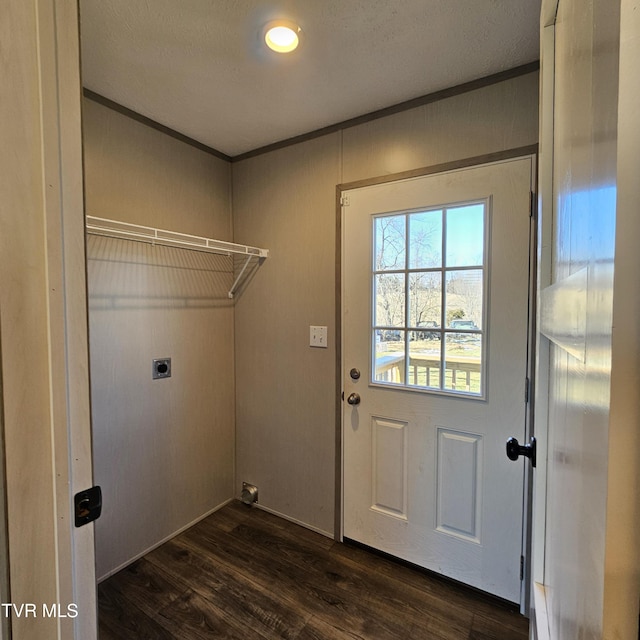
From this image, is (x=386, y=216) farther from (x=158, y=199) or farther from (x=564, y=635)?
(x=564, y=635)

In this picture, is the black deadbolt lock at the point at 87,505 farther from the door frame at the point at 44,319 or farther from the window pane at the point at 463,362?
the window pane at the point at 463,362

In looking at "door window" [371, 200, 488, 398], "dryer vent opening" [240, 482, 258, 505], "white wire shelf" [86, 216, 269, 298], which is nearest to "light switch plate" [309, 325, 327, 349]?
"door window" [371, 200, 488, 398]

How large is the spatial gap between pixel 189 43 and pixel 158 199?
81cm

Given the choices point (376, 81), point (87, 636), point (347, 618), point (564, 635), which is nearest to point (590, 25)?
Result: point (564, 635)

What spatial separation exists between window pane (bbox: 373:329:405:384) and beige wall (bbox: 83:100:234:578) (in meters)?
1.07

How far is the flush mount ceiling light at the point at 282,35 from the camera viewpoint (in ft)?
4.02

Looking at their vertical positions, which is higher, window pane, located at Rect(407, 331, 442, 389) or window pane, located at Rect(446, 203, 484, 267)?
window pane, located at Rect(446, 203, 484, 267)

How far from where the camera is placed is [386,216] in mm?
1749

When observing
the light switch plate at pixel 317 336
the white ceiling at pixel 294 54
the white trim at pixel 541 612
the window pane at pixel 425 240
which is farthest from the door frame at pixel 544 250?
the light switch plate at pixel 317 336

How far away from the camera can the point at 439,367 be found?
1646 millimetres

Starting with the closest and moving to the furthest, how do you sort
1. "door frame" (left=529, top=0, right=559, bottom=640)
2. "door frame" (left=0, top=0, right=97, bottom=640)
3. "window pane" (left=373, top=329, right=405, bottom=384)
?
"door frame" (left=0, top=0, right=97, bottom=640), "door frame" (left=529, top=0, right=559, bottom=640), "window pane" (left=373, top=329, right=405, bottom=384)

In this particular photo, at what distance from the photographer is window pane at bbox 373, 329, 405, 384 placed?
1741 mm

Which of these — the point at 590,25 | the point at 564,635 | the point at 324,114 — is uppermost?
the point at 324,114

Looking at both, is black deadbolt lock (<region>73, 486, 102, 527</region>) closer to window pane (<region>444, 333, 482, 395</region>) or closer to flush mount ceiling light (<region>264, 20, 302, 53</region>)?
window pane (<region>444, 333, 482, 395</region>)
